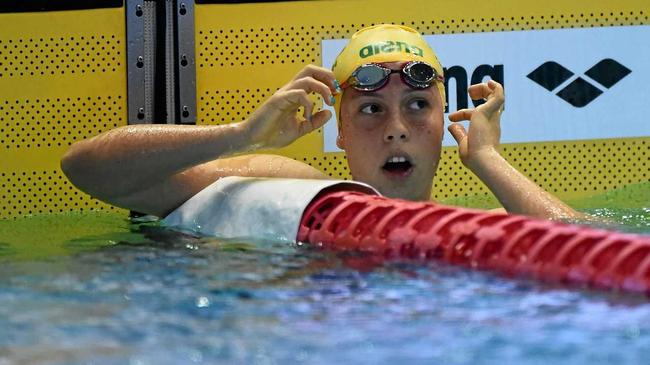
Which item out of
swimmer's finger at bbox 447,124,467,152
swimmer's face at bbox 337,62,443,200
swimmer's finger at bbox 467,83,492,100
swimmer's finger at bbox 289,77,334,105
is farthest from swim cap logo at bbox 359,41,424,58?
swimmer's finger at bbox 289,77,334,105

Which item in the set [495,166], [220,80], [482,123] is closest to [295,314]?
[495,166]

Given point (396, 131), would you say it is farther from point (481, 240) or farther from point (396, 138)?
point (481, 240)

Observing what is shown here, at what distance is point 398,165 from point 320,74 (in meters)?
0.46

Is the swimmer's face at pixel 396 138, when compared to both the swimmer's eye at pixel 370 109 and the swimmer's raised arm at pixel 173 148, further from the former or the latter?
the swimmer's raised arm at pixel 173 148

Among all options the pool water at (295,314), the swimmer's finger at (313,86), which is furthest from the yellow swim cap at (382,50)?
the pool water at (295,314)

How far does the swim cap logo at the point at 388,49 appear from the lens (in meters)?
3.52

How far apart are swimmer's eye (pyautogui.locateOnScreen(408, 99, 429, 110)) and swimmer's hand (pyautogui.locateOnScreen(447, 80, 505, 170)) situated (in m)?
0.12

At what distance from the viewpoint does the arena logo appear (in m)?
4.41

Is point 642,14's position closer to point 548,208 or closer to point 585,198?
point 585,198

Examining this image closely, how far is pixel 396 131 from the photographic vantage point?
3338 mm

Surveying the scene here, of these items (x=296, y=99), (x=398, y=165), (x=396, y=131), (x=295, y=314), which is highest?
(x=296, y=99)

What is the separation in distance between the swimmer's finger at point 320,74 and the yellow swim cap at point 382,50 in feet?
0.97

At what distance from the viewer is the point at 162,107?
4.27 m

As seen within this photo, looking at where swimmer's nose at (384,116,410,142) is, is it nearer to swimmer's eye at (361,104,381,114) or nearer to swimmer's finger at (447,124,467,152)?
swimmer's eye at (361,104,381,114)
